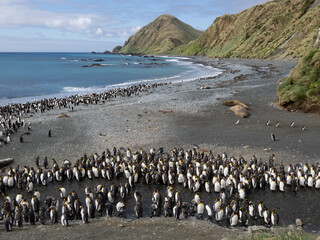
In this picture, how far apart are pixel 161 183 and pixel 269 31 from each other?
97.9 meters

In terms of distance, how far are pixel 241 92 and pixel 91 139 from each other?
79.5 feet

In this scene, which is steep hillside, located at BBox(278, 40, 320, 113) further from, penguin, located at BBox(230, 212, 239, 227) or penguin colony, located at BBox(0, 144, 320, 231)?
penguin, located at BBox(230, 212, 239, 227)

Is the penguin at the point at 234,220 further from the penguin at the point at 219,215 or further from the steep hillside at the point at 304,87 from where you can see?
the steep hillside at the point at 304,87

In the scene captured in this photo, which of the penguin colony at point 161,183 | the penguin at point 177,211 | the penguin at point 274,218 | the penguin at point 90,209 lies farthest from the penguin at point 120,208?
the penguin at point 274,218

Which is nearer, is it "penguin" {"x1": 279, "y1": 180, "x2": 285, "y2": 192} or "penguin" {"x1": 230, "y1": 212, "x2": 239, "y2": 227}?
"penguin" {"x1": 230, "y1": 212, "x2": 239, "y2": 227}

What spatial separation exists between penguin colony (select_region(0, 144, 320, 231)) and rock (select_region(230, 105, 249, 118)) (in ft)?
30.5

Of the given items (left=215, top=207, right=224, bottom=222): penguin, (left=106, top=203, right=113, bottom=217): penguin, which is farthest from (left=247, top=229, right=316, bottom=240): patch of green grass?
(left=106, top=203, right=113, bottom=217): penguin

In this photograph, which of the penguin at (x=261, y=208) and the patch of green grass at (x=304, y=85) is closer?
the penguin at (x=261, y=208)

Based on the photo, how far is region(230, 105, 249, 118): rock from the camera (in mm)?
26328

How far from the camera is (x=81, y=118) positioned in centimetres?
2877

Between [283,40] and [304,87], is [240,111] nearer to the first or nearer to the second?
[304,87]

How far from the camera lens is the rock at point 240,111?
26328mm

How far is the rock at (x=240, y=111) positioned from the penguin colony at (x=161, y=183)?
9.29 m

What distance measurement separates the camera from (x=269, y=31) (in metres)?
98.1
